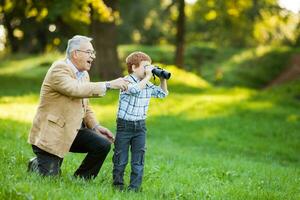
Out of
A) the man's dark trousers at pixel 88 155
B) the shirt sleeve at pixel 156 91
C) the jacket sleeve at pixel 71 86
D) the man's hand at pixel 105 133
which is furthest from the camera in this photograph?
the man's hand at pixel 105 133

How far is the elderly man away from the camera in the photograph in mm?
7531

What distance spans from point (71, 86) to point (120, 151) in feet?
3.73

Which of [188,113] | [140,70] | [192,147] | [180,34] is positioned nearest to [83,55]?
[140,70]

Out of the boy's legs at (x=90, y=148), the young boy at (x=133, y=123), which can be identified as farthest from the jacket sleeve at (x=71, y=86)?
the boy's legs at (x=90, y=148)

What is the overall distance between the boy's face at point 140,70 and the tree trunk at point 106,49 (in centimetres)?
1969

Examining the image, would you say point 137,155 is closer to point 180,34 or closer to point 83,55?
point 83,55

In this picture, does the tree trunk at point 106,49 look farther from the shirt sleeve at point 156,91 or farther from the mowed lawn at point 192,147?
the shirt sleeve at point 156,91

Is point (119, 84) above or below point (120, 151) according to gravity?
above

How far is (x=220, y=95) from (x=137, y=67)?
19.6 metres

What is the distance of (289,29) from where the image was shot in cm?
6788

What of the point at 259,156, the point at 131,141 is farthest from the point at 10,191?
the point at 259,156

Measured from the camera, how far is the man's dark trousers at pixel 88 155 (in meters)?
7.83

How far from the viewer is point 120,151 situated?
7.93m

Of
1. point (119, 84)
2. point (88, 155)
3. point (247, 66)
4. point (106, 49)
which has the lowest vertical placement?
point (88, 155)
